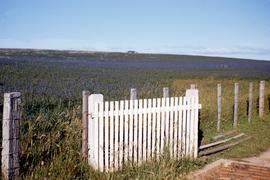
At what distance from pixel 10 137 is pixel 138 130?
8.45ft

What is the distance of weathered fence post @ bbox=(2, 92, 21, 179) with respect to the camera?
5.79 m

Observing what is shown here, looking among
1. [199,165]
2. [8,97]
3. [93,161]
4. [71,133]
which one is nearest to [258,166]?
[199,165]

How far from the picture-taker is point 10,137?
583cm

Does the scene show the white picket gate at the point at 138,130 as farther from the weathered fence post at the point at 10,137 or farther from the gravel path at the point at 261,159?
the weathered fence post at the point at 10,137

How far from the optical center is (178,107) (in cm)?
830

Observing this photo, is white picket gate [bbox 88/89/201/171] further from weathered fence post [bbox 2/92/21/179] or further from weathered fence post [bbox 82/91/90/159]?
weathered fence post [bbox 2/92/21/179]

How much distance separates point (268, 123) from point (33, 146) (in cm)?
1024

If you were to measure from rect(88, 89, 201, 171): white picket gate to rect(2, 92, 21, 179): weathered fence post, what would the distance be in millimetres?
1413

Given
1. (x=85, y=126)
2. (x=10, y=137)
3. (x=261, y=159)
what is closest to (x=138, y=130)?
(x=85, y=126)

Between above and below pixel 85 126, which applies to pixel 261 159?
below

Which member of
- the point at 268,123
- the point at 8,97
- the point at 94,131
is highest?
the point at 8,97

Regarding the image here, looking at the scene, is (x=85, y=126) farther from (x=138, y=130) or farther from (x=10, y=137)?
(x=10, y=137)

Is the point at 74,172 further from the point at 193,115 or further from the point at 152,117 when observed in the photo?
the point at 193,115

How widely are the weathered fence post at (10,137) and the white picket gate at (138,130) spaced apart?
1.41 m
